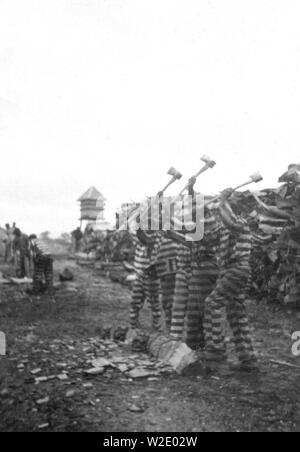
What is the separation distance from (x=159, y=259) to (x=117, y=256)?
617 inches

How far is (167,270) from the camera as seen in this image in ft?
26.9

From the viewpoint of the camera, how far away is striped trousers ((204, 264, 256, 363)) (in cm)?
628

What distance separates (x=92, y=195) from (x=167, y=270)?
33813mm

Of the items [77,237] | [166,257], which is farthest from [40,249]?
[77,237]

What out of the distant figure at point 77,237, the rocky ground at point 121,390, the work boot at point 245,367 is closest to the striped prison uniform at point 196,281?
the rocky ground at point 121,390

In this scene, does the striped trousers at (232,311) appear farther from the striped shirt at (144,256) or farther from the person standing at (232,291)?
the striped shirt at (144,256)

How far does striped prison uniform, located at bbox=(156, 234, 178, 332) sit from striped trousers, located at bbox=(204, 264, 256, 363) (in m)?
1.49

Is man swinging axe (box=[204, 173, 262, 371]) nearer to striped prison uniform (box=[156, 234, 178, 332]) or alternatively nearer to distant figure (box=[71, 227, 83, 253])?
striped prison uniform (box=[156, 234, 178, 332])

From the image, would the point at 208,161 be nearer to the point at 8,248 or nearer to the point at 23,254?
the point at 23,254

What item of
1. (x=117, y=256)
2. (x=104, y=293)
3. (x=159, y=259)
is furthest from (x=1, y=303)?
(x=117, y=256)

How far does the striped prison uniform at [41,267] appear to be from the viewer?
14219 millimetres
